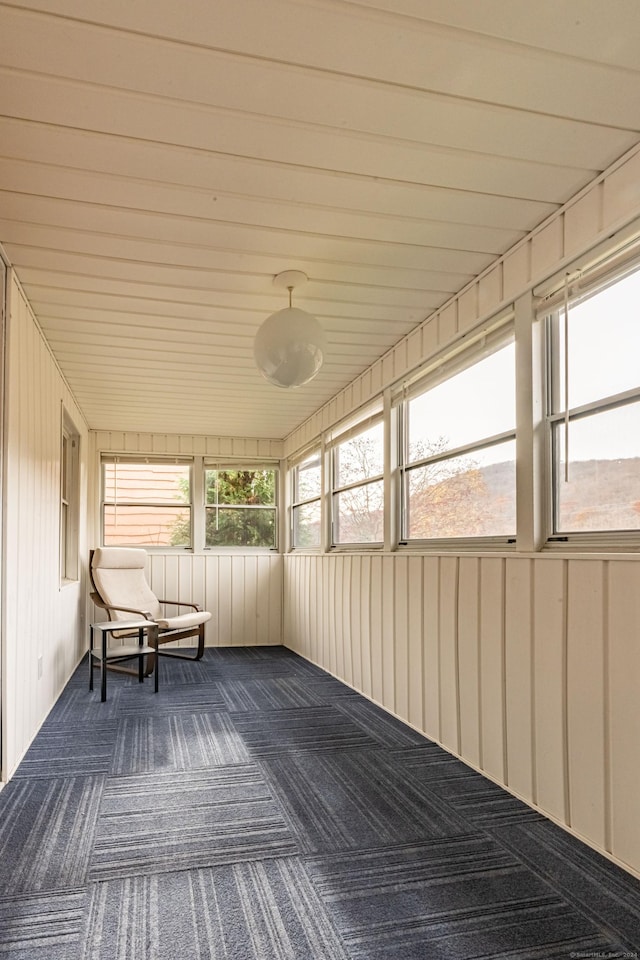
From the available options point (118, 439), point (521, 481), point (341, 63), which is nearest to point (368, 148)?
point (341, 63)

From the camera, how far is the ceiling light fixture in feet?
9.05

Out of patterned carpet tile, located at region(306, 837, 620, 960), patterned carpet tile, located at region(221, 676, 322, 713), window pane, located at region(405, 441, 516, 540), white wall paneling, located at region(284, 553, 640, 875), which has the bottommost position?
patterned carpet tile, located at region(221, 676, 322, 713)

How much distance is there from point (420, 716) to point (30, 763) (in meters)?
1.94

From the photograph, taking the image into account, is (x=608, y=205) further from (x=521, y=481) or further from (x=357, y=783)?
(x=357, y=783)

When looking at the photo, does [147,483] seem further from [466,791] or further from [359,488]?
[466,791]

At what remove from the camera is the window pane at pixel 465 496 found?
2.84m

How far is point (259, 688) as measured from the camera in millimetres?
4547

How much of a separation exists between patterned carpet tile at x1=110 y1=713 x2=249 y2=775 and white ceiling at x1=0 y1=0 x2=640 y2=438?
89.4 inches

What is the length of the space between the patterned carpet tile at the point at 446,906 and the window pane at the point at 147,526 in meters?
5.10

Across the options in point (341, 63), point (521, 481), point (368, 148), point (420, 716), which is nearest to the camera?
point (341, 63)

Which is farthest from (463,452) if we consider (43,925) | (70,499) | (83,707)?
(70,499)

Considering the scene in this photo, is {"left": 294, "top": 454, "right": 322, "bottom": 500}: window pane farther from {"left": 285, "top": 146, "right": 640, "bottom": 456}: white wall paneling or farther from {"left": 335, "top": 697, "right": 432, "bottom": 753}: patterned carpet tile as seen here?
{"left": 335, "top": 697, "right": 432, "bottom": 753}: patterned carpet tile

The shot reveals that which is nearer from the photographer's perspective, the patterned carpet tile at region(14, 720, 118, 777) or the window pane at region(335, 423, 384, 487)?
the patterned carpet tile at region(14, 720, 118, 777)

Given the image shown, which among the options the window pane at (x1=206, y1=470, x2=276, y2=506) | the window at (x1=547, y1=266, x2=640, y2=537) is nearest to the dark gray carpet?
the window at (x1=547, y1=266, x2=640, y2=537)
